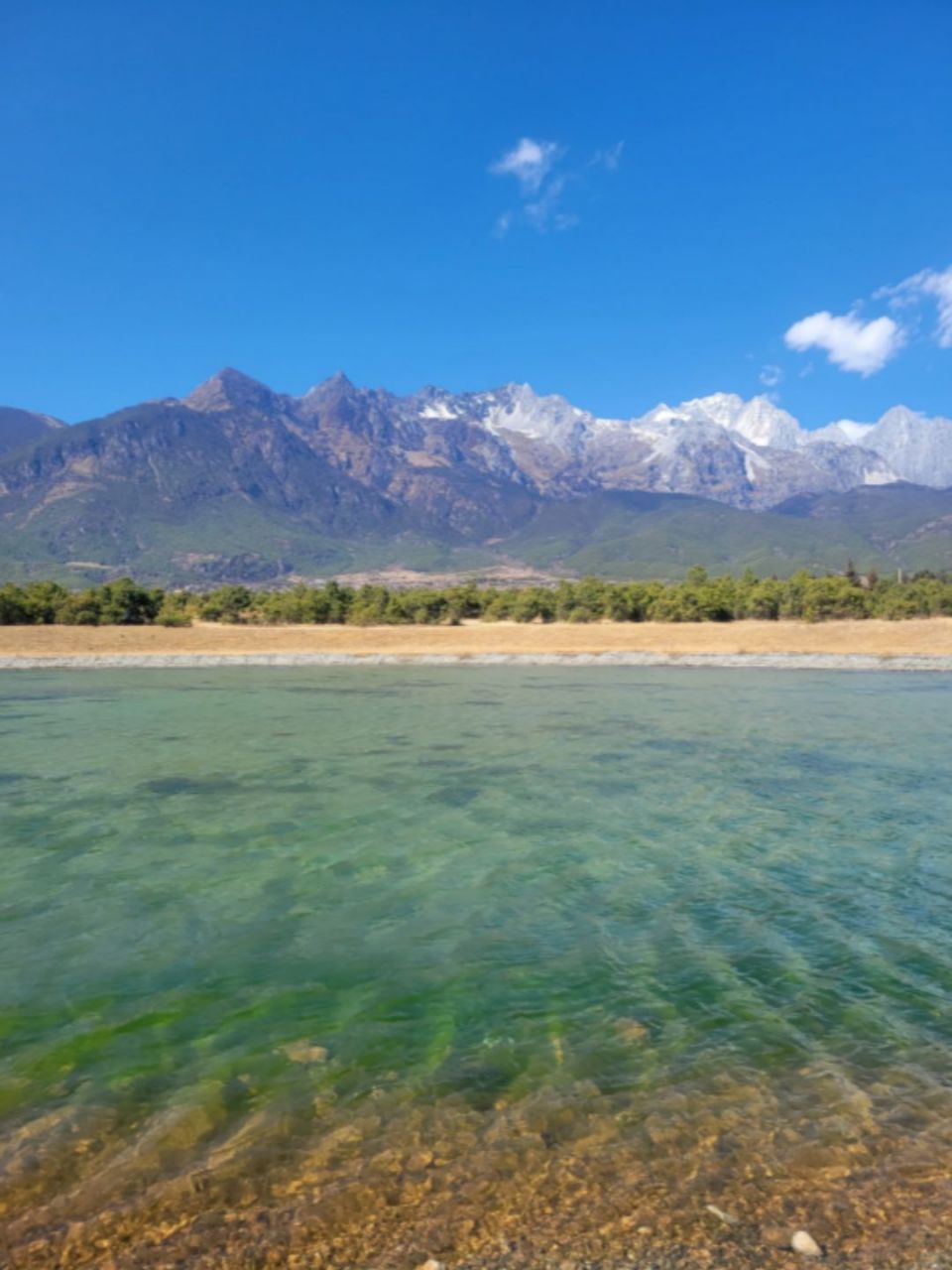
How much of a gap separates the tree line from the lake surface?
54.6 m

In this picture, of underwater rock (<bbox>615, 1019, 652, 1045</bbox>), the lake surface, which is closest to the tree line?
the lake surface

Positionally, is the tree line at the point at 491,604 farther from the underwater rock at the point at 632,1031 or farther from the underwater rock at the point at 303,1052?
the underwater rock at the point at 303,1052

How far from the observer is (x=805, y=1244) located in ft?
13.7

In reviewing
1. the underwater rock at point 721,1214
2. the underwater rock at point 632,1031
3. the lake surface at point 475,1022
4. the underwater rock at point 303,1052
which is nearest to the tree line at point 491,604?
the lake surface at point 475,1022

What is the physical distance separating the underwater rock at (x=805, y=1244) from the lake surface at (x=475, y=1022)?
0.07 metres

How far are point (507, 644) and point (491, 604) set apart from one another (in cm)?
1669

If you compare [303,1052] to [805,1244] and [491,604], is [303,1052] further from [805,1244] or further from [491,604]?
[491,604]

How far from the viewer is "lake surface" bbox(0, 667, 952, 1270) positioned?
4.42 m

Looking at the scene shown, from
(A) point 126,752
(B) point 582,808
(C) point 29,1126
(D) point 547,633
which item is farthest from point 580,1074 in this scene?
(D) point 547,633

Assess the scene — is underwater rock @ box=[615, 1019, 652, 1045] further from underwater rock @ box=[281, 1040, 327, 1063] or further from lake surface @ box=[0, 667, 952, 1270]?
underwater rock @ box=[281, 1040, 327, 1063]

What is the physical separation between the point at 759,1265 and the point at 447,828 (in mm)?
9269

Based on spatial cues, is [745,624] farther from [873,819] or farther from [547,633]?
[873,819]

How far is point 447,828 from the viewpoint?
516 inches

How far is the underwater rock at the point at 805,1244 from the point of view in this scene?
411 cm
